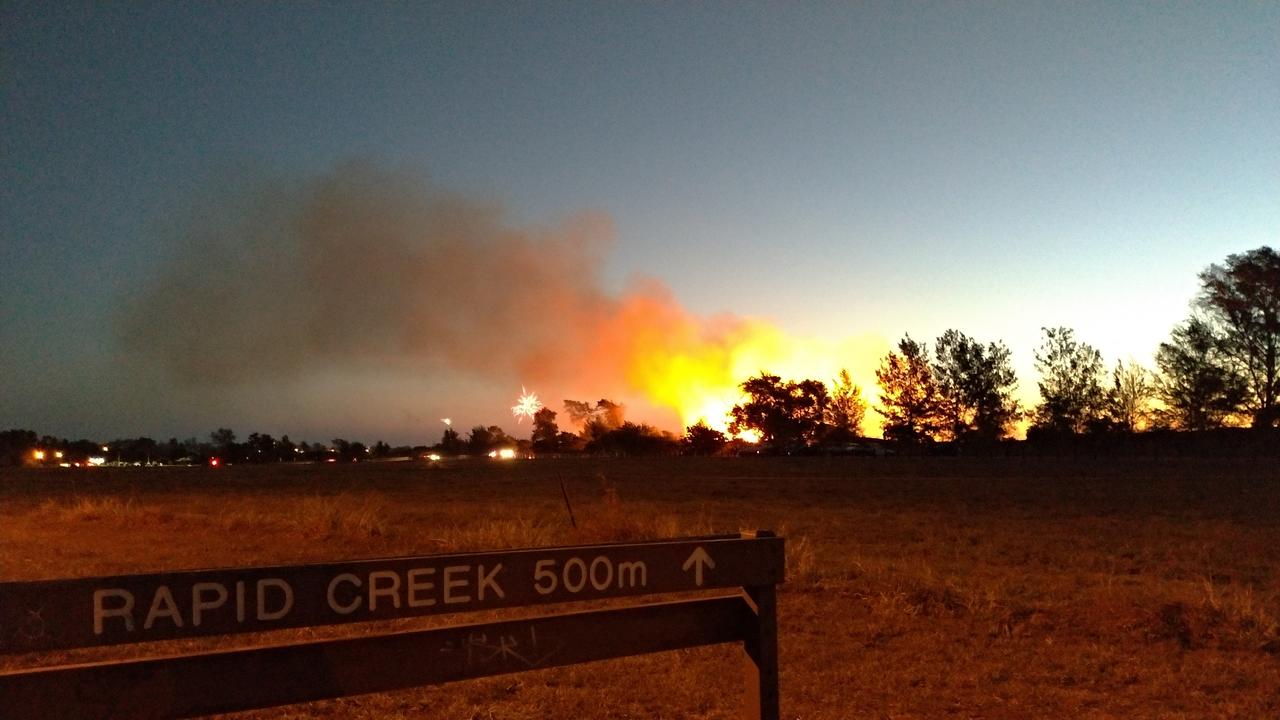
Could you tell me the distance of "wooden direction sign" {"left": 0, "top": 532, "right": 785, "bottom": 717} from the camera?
290cm

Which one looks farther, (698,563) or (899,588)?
(899,588)

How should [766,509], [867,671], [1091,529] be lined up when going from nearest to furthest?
[867,671] < [1091,529] < [766,509]

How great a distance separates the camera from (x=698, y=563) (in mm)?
3916

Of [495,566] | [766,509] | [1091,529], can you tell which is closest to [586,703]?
[495,566]

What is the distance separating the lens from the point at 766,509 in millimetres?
26484

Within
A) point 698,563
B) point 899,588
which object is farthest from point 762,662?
point 899,588

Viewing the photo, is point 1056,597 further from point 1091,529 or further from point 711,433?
point 711,433

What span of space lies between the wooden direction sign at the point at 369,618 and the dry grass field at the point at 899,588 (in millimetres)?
2507

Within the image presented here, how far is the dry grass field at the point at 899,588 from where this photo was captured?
6.46 metres

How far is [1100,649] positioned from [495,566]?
20.9ft

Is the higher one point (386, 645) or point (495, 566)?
point (495, 566)

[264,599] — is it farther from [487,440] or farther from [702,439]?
[487,440]

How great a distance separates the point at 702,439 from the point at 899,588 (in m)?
112

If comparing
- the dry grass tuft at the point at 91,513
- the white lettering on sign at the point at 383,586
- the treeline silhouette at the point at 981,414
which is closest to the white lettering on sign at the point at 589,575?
the white lettering on sign at the point at 383,586
